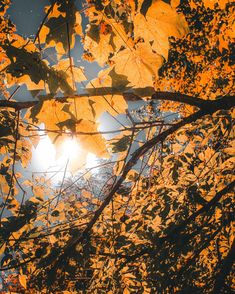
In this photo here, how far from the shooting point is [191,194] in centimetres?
263

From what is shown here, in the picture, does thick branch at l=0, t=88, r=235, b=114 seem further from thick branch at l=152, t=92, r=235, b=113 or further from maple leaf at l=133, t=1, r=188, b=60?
maple leaf at l=133, t=1, r=188, b=60

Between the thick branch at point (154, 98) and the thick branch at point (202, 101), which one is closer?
the thick branch at point (154, 98)

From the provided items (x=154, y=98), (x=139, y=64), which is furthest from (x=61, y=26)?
(x=154, y=98)

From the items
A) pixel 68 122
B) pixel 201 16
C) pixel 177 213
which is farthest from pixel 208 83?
pixel 68 122

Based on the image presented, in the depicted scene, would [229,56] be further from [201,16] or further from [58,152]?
[58,152]

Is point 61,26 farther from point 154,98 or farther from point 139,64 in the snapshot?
point 154,98

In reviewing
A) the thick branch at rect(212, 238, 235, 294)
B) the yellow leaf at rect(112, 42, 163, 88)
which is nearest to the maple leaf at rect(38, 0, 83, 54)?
the yellow leaf at rect(112, 42, 163, 88)

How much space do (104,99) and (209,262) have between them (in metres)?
4.09

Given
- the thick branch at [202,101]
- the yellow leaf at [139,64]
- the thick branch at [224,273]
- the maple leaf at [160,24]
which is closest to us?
the maple leaf at [160,24]

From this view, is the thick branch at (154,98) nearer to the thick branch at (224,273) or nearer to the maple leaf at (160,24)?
the maple leaf at (160,24)

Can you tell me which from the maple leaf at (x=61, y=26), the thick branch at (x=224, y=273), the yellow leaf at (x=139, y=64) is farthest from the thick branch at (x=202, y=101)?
the thick branch at (x=224, y=273)

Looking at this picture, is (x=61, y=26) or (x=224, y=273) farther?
(x=224, y=273)

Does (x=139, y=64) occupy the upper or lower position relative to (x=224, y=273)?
upper

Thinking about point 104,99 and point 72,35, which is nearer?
point 72,35
